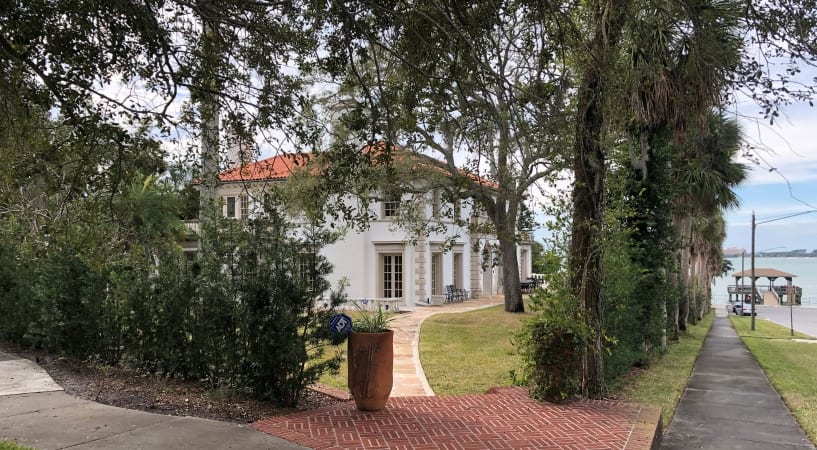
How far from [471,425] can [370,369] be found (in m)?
1.32

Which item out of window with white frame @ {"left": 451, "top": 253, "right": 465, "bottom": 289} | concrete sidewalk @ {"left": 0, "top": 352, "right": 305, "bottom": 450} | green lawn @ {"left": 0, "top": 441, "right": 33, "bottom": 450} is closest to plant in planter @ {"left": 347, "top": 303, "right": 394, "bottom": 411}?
concrete sidewalk @ {"left": 0, "top": 352, "right": 305, "bottom": 450}

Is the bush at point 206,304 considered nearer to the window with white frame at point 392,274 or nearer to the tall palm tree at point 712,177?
the tall palm tree at point 712,177

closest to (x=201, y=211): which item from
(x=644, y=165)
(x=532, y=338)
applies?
(x=532, y=338)

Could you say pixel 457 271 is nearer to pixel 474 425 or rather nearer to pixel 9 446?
pixel 474 425

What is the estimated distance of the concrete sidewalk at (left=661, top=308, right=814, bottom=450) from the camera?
23.1ft

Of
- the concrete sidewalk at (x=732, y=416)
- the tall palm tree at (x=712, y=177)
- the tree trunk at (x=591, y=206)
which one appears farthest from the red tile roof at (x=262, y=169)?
the tall palm tree at (x=712, y=177)

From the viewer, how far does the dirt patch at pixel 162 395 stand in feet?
22.4

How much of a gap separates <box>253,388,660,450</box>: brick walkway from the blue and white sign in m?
0.94

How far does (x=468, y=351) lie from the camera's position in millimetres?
15398

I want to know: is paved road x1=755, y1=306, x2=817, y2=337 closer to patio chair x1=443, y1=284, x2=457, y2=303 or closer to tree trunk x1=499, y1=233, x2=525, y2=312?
tree trunk x1=499, y1=233, x2=525, y2=312

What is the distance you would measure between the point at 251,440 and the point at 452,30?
469cm

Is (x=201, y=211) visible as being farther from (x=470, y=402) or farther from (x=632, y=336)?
(x=632, y=336)

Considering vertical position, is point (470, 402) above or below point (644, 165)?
below

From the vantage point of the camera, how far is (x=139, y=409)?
22.3 feet
